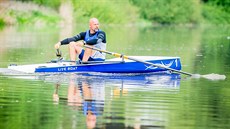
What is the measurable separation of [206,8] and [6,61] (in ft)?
238

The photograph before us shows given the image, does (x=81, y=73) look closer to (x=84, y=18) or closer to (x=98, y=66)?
(x=98, y=66)

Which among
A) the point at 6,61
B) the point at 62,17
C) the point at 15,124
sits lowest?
the point at 15,124

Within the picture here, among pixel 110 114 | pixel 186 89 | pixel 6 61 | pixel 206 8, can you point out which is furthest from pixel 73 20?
pixel 110 114

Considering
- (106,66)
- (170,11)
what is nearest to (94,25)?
(106,66)

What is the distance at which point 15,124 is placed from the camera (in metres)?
10.0

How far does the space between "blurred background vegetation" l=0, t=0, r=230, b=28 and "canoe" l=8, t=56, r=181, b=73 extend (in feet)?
97.2

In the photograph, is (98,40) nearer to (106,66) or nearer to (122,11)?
(106,66)

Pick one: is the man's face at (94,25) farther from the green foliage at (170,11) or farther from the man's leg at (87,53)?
the green foliage at (170,11)

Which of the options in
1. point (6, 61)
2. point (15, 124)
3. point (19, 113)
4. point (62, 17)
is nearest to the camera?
point (15, 124)

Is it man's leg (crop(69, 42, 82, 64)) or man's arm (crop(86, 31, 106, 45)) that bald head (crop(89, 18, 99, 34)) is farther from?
man's leg (crop(69, 42, 82, 64))

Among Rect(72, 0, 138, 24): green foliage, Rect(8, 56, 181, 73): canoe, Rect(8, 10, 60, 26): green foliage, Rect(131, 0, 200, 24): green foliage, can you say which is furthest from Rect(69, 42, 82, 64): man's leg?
Rect(131, 0, 200, 24): green foliage

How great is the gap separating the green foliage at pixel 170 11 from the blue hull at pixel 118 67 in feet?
197

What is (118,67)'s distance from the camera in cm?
1769

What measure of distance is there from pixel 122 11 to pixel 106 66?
51.8 meters
